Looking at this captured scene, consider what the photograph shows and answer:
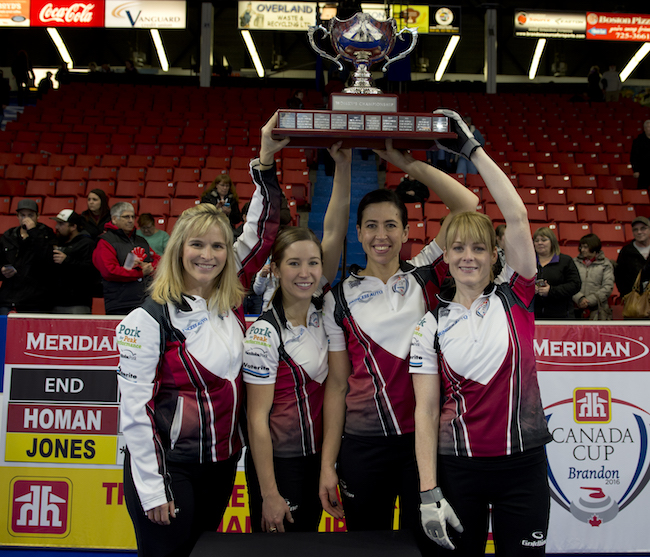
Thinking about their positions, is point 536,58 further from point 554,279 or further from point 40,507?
point 40,507

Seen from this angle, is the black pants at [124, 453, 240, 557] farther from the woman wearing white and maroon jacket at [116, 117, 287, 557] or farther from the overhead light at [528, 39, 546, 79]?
the overhead light at [528, 39, 546, 79]

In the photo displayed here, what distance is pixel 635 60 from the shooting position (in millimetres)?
17516

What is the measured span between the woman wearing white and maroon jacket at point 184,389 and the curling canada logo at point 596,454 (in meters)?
1.58

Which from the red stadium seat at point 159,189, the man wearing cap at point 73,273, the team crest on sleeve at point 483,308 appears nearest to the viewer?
the team crest on sleeve at point 483,308

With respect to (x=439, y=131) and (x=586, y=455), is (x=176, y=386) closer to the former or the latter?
(x=439, y=131)

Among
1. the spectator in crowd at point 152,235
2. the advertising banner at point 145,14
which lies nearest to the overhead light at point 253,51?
the advertising banner at point 145,14

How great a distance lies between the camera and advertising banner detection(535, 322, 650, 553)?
261 cm

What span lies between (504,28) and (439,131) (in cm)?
1931

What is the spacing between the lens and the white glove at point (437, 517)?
5.25 ft

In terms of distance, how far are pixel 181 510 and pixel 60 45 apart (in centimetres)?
1973

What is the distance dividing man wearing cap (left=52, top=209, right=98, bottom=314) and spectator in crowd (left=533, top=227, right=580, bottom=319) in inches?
137

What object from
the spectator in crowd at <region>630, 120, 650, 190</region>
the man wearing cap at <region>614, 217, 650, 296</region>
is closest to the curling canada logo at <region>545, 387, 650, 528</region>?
the man wearing cap at <region>614, 217, 650, 296</region>

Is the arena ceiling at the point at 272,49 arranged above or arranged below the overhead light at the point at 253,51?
above

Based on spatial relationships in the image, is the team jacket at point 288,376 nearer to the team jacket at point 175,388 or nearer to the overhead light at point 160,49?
the team jacket at point 175,388
